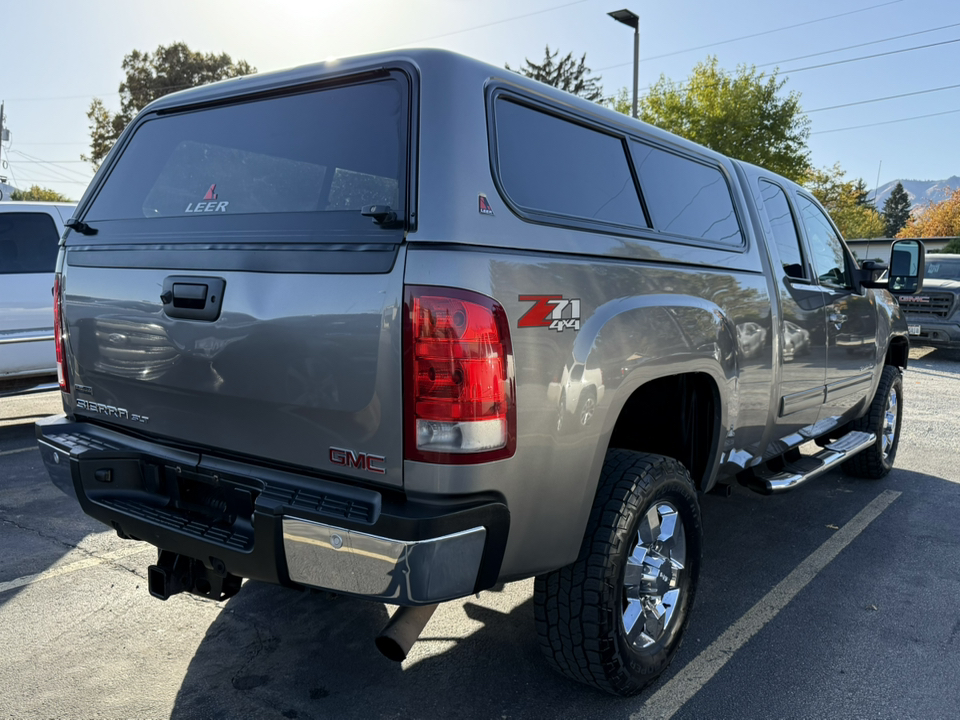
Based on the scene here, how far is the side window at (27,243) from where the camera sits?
676 cm

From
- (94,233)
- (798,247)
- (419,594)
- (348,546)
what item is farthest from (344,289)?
(798,247)

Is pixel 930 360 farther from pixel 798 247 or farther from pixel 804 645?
pixel 804 645

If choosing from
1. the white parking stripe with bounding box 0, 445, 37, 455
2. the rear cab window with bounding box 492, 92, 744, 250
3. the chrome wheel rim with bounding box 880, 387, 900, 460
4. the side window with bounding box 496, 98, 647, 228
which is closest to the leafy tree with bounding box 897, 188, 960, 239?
the chrome wheel rim with bounding box 880, 387, 900, 460

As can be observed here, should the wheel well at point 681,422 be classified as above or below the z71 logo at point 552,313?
below

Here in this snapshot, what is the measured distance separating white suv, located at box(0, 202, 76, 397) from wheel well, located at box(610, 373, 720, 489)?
5.44m

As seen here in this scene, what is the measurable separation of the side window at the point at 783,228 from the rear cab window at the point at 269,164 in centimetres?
250

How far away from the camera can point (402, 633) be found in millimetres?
2350

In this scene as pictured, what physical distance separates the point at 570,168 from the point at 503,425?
1062mm

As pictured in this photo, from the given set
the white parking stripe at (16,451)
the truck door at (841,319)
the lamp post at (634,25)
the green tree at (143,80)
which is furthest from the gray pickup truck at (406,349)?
the green tree at (143,80)

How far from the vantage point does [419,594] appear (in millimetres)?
2090

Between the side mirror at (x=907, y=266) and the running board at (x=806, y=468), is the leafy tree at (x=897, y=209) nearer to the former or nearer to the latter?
the side mirror at (x=907, y=266)

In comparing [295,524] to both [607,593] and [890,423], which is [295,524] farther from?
[890,423]

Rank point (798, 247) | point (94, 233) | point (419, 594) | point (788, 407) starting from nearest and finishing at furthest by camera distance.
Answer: point (419, 594) → point (94, 233) → point (788, 407) → point (798, 247)

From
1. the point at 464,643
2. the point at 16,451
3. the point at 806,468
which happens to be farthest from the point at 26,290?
the point at 806,468
